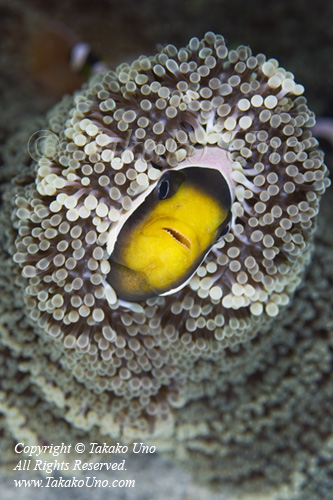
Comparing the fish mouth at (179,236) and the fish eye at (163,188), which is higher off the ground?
the fish eye at (163,188)

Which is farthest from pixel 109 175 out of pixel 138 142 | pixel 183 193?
pixel 183 193

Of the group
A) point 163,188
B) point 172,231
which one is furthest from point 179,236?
point 163,188

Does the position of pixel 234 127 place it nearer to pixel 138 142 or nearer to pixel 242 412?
pixel 138 142

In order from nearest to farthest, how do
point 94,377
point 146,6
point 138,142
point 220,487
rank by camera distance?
point 138,142, point 94,377, point 220,487, point 146,6

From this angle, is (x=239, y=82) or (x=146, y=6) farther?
(x=146, y=6)

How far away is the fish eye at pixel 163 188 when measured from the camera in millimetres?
1486

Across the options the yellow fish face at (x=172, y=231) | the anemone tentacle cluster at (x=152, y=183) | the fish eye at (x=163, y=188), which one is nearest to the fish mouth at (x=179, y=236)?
the yellow fish face at (x=172, y=231)

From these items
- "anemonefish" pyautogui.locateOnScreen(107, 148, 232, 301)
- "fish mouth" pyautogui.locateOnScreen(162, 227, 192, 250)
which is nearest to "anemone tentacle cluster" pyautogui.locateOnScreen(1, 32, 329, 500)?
"anemonefish" pyautogui.locateOnScreen(107, 148, 232, 301)

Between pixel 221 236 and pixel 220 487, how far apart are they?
5.50 ft

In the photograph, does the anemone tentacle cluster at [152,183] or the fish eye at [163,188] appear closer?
the fish eye at [163,188]

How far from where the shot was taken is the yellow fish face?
1.43 m

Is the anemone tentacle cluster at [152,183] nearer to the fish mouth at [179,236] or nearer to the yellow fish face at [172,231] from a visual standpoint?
the yellow fish face at [172,231]

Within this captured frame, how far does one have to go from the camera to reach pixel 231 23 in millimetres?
3150

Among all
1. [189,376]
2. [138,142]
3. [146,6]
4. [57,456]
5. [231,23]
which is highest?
[231,23]
